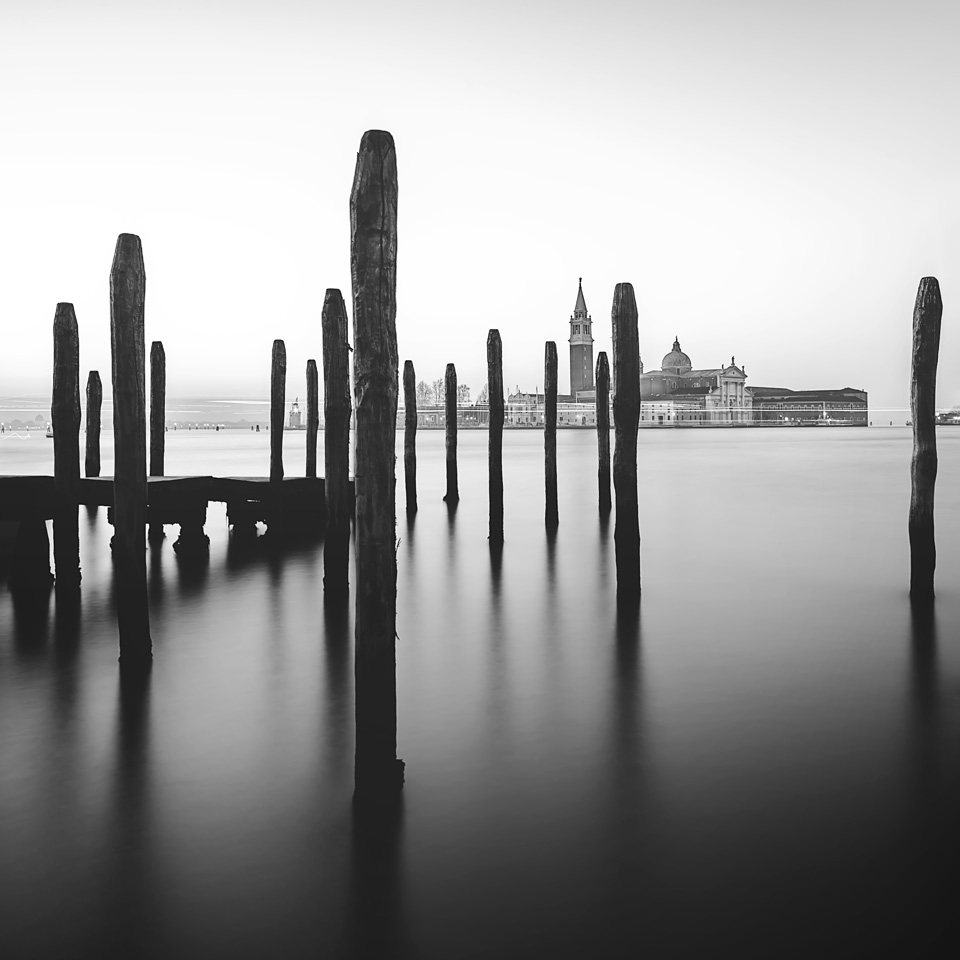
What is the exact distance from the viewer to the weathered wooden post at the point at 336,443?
22.1 feet

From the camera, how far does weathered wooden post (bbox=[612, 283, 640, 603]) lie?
6293 millimetres

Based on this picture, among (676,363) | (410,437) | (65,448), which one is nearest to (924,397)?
(65,448)

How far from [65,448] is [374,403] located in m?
5.03

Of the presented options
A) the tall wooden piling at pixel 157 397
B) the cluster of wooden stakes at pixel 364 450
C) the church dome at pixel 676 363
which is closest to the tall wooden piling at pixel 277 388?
the cluster of wooden stakes at pixel 364 450

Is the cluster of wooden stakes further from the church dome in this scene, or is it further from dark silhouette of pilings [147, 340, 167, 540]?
the church dome

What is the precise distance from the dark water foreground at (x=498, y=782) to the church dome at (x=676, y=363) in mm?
116909

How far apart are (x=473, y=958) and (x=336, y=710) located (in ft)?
7.25

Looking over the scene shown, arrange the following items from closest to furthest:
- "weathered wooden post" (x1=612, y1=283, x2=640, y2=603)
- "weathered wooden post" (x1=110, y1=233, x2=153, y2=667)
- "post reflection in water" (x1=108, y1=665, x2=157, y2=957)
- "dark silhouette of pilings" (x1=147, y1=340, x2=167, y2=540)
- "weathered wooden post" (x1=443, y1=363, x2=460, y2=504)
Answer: "post reflection in water" (x1=108, y1=665, x2=157, y2=957), "weathered wooden post" (x1=110, y1=233, x2=153, y2=667), "weathered wooden post" (x1=612, y1=283, x2=640, y2=603), "dark silhouette of pilings" (x1=147, y1=340, x2=167, y2=540), "weathered wooden post" (x1=443, y1=363, x2=460, y2=504)

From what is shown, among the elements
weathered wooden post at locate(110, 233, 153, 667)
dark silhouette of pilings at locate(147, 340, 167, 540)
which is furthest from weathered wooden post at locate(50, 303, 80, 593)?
dark silhouette of pilings at locate(147, 340, 167, 540)

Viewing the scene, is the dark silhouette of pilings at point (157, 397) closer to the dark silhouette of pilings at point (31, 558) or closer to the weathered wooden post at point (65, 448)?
the dark silhouette of pilings at point (31, 558)

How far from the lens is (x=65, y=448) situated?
7.00m

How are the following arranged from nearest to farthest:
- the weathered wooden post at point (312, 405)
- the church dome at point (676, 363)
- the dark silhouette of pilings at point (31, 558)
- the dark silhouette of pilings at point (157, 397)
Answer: the dark silhouette of pilings at point (31, 558) < the dark silhouette of pilings at point (157, 397) < the weathered wooden post at point (312, 405) < the church dome at point (676, 363)

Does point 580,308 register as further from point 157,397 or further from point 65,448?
point 65,448

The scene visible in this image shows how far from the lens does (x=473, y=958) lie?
2.24 m
